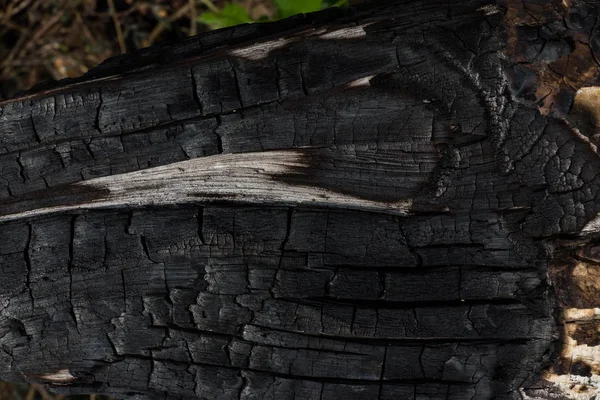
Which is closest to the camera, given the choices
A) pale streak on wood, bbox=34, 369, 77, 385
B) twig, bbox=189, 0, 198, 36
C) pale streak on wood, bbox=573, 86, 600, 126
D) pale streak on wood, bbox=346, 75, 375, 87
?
pale streak on wood, bbox=573, 86, 600, 126

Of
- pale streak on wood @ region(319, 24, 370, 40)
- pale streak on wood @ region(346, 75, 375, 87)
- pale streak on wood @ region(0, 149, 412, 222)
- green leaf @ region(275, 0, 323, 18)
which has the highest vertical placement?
green leaf @ region(275, 0, 323, 18)

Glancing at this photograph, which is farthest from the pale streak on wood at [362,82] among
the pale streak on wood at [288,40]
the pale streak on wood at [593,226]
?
the pale streak on wood at [593,226]

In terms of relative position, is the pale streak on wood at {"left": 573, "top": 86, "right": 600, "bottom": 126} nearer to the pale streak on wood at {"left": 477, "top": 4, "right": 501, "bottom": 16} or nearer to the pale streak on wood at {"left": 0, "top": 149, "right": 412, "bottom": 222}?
the pale streak on wood at {"left": 477, "top": 4, "right": 501, "bottom": 16}

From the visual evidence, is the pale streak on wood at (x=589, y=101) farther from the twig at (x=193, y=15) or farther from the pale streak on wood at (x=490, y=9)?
the twig at (x=193, y=15)

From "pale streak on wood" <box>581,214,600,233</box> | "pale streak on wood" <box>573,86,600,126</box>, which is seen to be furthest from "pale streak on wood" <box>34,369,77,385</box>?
"pale streak on wood" <box>573,86,600,126</box>

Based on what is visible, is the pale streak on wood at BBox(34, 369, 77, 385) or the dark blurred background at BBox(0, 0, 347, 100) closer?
the pale streak on wood at BBox(34, 369, 77, 385)

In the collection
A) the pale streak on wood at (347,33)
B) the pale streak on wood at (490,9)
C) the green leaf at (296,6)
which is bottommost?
the pale streak on wood at (347,33)

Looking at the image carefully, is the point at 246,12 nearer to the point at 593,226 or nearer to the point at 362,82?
the point at 362,82

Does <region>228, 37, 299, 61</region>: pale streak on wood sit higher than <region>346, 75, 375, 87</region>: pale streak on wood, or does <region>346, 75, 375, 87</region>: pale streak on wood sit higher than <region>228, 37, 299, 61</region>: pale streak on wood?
<region>228, 37, 299, 61</region>: pale streak on wood
